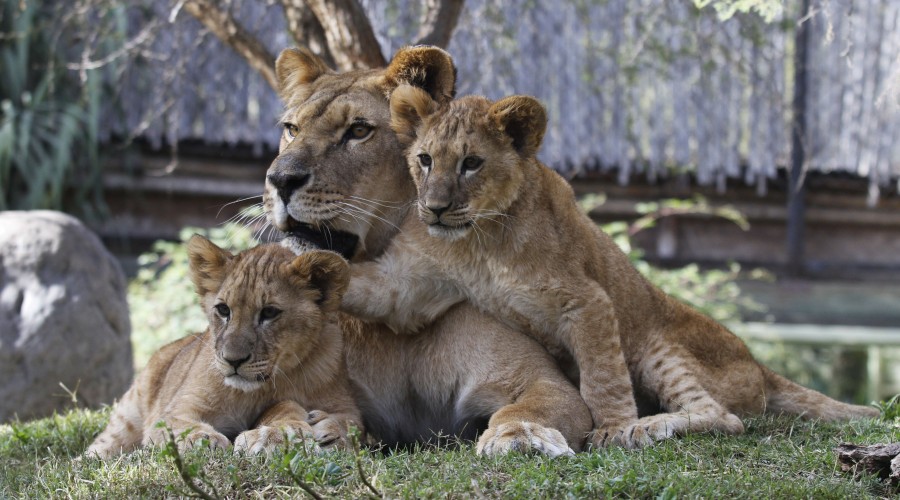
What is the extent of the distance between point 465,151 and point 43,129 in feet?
20.8

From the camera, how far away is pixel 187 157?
8.77m

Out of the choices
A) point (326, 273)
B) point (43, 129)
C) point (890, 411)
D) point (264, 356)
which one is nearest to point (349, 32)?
point (326, 273)

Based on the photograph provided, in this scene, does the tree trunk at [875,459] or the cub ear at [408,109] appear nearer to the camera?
the tree trunk at [875,459]

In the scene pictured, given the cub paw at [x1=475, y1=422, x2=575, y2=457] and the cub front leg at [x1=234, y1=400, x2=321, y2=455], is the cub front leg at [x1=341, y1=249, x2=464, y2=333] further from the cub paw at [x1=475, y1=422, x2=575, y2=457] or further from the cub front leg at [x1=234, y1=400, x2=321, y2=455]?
the cub paw at [x1=475, y1=422, x2=575, y2=457]

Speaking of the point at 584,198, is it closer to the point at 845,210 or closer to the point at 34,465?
the point at 845,210

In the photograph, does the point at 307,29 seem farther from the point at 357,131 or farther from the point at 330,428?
the point at 330,428

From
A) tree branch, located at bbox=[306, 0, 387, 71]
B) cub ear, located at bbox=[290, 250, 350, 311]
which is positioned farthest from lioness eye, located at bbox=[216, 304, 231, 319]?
tree branch, located at bbox=[306, 0, 387, 71]

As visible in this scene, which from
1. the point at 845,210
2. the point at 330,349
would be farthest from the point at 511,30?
the point at 330,349

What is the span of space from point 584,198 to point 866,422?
190 inches

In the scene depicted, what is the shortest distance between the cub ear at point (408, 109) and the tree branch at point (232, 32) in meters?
1.75

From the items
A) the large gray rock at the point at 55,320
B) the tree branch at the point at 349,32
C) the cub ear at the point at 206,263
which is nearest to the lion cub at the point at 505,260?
the cub ear at the point at 206,263

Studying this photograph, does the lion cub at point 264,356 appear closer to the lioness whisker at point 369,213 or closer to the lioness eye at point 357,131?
the lioness whisker at point 369,213

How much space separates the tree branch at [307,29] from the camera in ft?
18.5

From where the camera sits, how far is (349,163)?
153 inches
